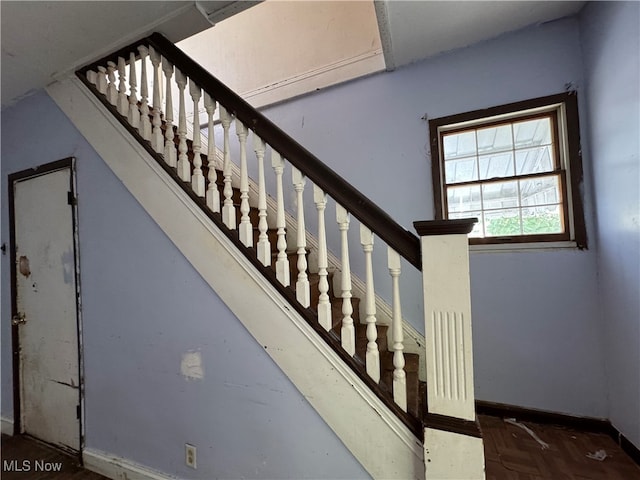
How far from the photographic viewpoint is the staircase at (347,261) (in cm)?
96

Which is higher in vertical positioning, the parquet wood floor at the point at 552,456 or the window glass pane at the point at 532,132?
the window glass pane at the point at 532,132

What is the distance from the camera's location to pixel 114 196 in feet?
5.43

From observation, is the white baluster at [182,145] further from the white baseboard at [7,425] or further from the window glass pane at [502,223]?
the white baseboard at [7,425]

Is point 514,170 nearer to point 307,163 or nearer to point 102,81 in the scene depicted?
point 307,163

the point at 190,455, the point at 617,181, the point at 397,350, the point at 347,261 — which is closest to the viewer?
the point at 397,350

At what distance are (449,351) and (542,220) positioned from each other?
1519 millimetres

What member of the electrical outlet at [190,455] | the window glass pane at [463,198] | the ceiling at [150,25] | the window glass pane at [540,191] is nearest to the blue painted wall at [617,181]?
the window glass pane at [540,191]

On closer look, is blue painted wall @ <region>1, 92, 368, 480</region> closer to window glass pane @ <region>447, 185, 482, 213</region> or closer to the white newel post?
the white newel post

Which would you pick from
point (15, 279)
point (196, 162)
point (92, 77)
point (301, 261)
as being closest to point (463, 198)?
point (301, 261)

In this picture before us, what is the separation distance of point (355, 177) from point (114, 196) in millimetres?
1613

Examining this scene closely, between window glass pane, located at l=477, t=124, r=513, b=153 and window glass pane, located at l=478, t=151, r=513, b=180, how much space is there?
0.04 metres

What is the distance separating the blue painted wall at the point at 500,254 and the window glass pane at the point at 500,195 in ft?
1.16

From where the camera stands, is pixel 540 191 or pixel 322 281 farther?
pixel 540 191

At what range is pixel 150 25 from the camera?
4.92 ft
